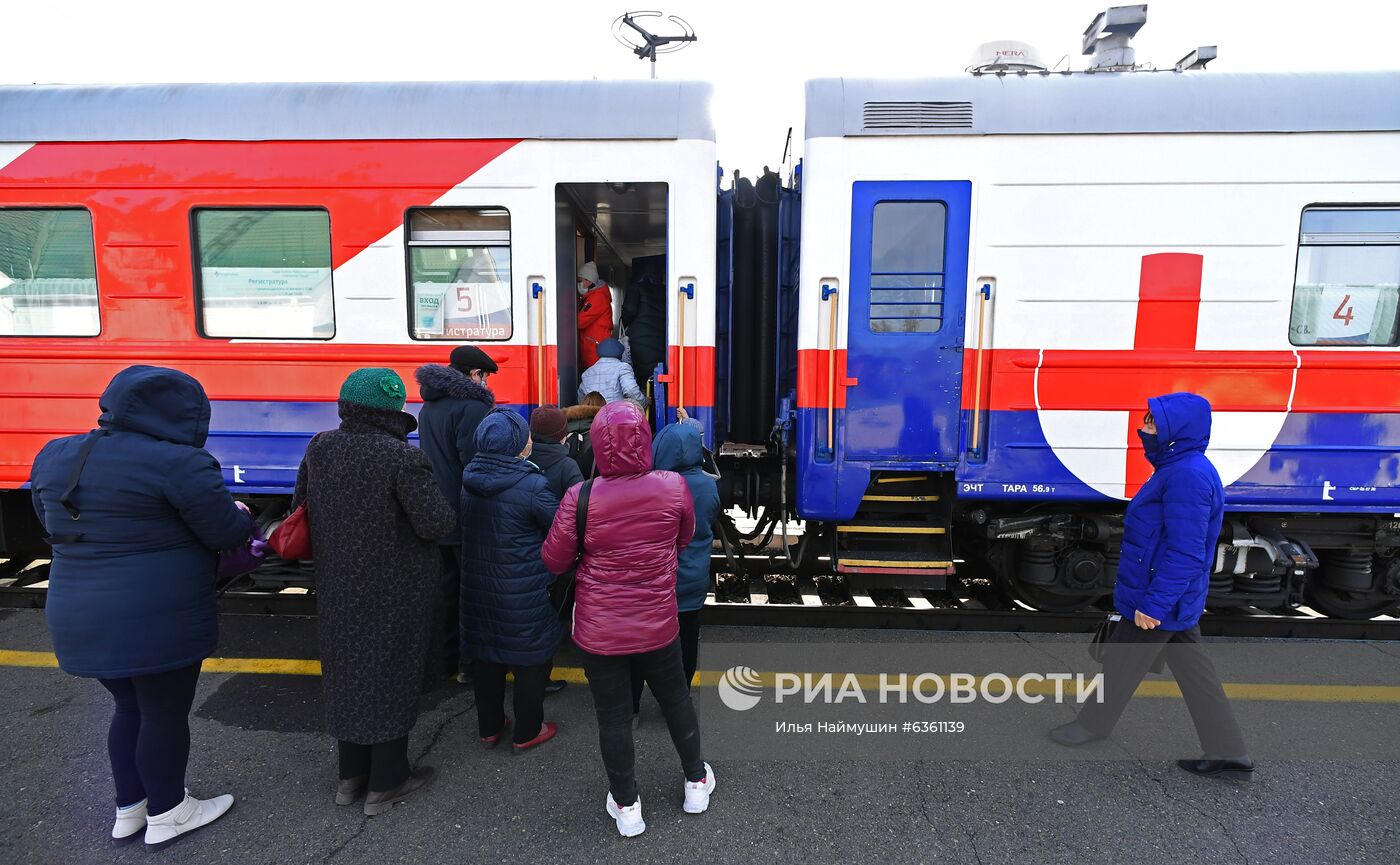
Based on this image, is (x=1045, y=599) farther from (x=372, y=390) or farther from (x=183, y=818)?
(x=183, y=818)

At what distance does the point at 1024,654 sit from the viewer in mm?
3965

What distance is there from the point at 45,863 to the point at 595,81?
14.4 ft

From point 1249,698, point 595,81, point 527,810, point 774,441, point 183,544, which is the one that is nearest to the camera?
point 183,544

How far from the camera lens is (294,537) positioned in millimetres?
2414

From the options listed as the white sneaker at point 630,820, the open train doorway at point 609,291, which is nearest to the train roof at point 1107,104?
the open train doorway at point 609,291

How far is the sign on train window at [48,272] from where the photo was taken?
4074mm

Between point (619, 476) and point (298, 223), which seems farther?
point (298, 223)

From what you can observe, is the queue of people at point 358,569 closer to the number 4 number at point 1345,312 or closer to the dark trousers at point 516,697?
the dark trousers at point 516,697

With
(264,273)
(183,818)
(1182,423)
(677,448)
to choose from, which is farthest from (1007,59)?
(183,818)

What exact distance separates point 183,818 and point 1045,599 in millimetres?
4692

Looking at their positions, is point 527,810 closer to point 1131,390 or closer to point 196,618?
point 196,618

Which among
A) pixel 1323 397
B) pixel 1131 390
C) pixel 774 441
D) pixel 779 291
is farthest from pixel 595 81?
pixel 1323 397

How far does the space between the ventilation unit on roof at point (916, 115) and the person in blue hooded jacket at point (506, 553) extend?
2728 mm

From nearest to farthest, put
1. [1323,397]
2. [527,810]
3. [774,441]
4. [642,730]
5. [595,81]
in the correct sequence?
[527,810] < [642,730] < [1323,397] < [595,81] < [774,441]
